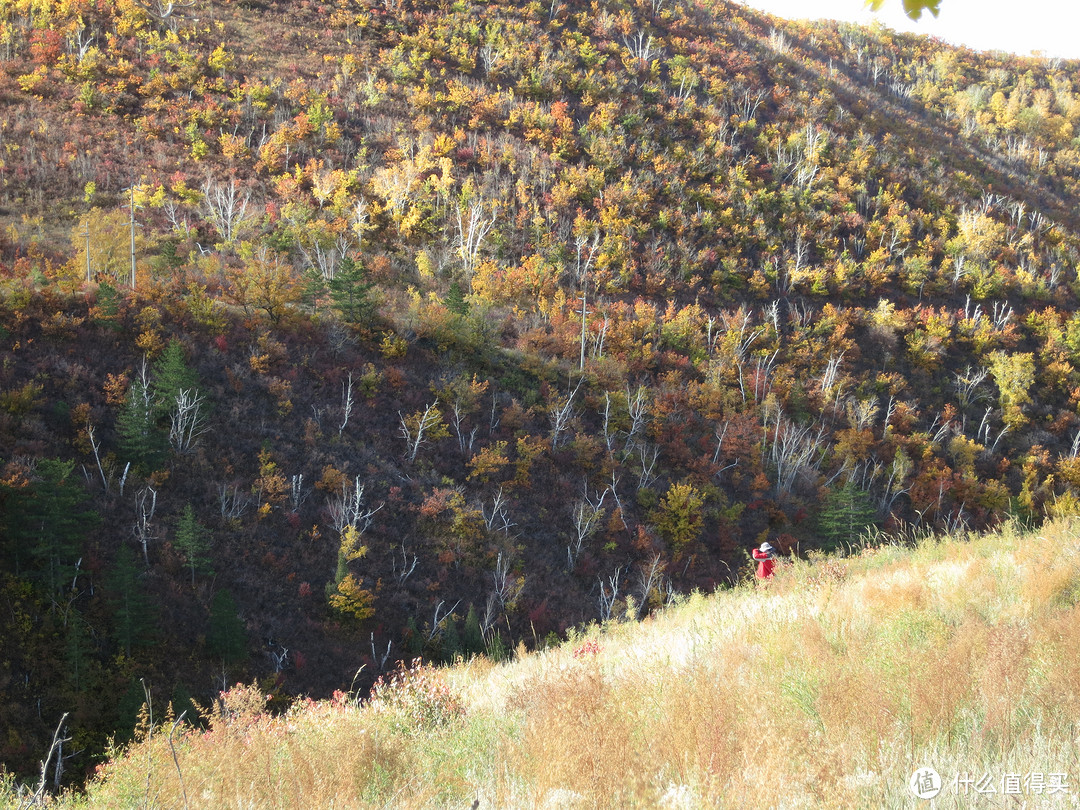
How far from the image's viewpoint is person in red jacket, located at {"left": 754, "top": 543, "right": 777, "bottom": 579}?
301 inches

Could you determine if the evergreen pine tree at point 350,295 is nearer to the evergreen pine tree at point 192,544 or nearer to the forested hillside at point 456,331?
the forested hillside at point 456,331

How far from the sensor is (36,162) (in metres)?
38.8

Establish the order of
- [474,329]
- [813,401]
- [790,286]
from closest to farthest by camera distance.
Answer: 1. [474,329]
2. [813,401]
3. [790,286]

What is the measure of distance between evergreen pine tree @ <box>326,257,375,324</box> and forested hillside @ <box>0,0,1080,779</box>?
A: 41 centimetres

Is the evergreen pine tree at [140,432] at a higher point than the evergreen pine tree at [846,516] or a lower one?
higher

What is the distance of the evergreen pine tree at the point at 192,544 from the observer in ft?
66.8

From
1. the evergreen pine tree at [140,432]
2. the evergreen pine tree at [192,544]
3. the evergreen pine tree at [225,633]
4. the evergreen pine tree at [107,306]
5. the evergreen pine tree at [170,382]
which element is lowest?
the evergreen pine tree at [225,633]

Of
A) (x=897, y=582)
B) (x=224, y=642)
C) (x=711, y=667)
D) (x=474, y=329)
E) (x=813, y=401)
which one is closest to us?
(x=711, y=667)

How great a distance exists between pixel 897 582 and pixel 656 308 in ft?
139

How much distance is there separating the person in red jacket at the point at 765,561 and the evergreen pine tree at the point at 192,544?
18.6m

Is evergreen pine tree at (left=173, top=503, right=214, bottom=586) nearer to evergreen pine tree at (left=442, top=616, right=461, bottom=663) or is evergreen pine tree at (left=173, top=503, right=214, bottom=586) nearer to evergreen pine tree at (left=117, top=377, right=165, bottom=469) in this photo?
evergreen pine tree at (left=117, top=377, right=165, bottom=469)

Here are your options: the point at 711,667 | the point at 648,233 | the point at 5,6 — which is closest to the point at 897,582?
the point at 711,667

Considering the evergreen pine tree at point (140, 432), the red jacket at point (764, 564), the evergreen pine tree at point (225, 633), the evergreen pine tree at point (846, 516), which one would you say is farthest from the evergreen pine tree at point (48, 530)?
the evergreen pine tree at point (846, 516)

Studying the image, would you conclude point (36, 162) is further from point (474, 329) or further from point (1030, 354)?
point (1030, 354)
